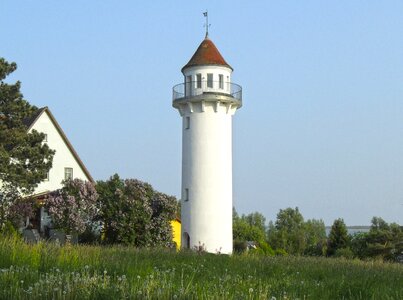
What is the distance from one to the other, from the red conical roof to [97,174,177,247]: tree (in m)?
7.39

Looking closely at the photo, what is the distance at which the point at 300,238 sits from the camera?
5931 cm

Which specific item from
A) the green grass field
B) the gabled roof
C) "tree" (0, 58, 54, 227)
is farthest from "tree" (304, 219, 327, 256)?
the green grass field

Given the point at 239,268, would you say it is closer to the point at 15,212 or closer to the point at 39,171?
the point at 39,171

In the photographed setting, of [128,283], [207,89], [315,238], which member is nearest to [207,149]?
[207,89]

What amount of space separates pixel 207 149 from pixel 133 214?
5277 mm

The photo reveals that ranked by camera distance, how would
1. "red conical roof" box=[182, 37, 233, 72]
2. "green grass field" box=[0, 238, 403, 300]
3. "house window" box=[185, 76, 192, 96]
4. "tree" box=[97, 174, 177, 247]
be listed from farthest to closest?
"house window" box=[185, 76, 192, 96] < "red conical roof" box=[182, 37, 233, 72] < "tree" box=[97, 174, 177, 247] < "green grass field" box=[0, 238, 403, 300]

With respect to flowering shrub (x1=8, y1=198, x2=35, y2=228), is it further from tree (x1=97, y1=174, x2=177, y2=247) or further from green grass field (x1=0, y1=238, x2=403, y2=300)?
green grass field (x1=0, y1=238, x2=403, y2=300)

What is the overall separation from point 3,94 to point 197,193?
11280 mm

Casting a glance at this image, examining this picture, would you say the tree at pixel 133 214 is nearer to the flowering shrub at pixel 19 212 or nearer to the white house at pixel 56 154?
the flowering shrub at pixel 19 212

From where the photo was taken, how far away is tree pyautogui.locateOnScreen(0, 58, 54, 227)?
29.0m

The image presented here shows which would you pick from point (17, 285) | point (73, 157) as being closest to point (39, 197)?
point (73, 157)

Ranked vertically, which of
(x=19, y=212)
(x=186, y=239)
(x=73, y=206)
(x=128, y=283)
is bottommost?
(x=128, y=283)

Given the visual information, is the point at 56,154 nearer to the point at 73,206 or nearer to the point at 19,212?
the point at 73,206

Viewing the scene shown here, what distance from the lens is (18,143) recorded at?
2948 cm
